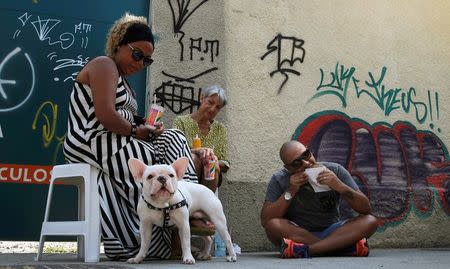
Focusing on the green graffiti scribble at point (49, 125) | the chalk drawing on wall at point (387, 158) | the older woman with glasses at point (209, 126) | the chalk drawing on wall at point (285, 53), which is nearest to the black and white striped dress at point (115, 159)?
the older woman with glasses at point (209, 126)

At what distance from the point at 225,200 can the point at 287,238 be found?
1.15 m

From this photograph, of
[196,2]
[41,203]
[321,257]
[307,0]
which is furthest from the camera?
[307,0]

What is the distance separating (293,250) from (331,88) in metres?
2.43

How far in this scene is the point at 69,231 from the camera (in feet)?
14.3

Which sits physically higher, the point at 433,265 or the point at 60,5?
the point at 60,5

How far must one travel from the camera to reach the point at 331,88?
670 cm

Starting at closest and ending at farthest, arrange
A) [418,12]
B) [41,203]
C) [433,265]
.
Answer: [433,265] → [41,203] → [418,12]

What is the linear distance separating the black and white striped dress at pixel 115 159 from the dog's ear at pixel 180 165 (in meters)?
0.32

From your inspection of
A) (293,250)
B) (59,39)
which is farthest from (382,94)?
(59,39)

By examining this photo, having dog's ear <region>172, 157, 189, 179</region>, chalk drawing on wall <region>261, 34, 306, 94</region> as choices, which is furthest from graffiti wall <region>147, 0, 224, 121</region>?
dog's ear <region>172, 157, 189, 179</region>

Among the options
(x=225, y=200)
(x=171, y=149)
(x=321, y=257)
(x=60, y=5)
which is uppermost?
(x=60, y=5)

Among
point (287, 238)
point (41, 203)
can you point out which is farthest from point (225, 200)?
point (41, 203)

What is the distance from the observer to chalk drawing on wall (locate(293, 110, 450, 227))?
6.58m

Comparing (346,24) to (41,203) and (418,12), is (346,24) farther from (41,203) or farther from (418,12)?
(41,203)
